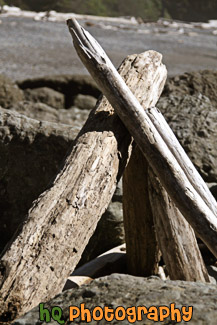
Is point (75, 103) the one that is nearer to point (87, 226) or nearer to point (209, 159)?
point (209, 159)

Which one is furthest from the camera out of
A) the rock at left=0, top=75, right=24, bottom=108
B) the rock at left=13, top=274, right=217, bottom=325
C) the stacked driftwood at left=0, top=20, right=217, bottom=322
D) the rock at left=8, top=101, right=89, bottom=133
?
the rock at left=0, top=75, right=24, bottom=108

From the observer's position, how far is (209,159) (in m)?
5.18

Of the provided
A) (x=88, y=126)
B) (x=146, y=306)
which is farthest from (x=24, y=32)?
(x=146, y=306)

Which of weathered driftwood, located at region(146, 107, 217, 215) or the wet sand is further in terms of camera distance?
the wet sand

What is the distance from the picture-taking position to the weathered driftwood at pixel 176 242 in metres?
3.79

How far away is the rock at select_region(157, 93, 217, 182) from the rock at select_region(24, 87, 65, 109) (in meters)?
3.07

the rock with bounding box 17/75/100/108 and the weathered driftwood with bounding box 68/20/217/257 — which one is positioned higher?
the weathered driftwood with bounding box 68/20/217/257

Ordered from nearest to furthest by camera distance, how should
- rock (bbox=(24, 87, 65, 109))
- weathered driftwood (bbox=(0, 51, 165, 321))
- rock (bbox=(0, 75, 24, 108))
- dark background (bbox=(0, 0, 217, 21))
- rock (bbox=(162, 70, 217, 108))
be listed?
weathered driftwood (bbox=(0, 51, 165, 321)) < rock (bbox=(162, 70, 217, 108)) < rock (bbox=(0, 75, 24, 108)) < rock (bbox=(24, 87, 65, 109)) < dark background (bbox=(0, 0, 217, 21))

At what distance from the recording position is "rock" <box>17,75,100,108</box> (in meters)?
9.03

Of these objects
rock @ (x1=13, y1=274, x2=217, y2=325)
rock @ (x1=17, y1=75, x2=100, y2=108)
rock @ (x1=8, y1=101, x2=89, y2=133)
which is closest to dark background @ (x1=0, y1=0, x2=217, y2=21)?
rock @ (x1=17, y1=75, x2=100, y2=108)

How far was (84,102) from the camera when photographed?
8609 millimetres

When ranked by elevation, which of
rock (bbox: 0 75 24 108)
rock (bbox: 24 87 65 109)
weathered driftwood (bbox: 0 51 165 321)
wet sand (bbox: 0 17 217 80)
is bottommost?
wet sand (bbox: 0 17 217 80)

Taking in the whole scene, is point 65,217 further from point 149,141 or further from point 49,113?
point 49,113

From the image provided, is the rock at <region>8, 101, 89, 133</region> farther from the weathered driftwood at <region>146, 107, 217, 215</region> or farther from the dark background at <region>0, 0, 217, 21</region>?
the dark background at <region>0, 0, 217, 21</region>
